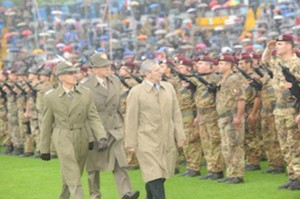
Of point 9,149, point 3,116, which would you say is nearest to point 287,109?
point 9,149

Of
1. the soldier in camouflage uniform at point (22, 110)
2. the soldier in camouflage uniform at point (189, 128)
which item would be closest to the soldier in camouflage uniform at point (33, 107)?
the soldier in camouflage uniform at point (22, 110)

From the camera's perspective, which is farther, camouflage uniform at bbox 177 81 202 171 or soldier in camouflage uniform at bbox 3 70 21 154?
soldier in camouflage uniform at bbox 3 70 21 154

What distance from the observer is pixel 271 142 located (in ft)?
53.8

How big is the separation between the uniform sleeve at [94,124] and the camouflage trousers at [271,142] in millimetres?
4636

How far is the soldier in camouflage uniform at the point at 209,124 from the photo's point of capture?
16156 millimetres

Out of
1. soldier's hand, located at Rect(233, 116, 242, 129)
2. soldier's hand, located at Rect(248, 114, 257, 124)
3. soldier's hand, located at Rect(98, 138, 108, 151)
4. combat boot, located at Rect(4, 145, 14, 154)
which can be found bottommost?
combat boot, located at Rect(4, 145, 14, 154)

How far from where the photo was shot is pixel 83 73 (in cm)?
2094

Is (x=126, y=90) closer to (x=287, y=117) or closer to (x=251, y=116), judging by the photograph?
(x=251, y=116)

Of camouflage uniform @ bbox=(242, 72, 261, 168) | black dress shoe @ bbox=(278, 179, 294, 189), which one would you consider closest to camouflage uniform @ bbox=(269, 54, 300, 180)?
black dress shoe @ bbox=(278, 179, 294, 189)

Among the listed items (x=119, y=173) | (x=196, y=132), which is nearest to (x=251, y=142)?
(x=196, y=132)

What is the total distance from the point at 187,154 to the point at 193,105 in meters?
0.90

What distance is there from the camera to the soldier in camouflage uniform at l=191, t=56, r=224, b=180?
16156 mm

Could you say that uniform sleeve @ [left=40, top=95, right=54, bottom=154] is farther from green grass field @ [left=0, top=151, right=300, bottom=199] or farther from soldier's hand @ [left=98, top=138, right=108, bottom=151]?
green grass field @ [left=0, top=151, right=300, bottom=199]

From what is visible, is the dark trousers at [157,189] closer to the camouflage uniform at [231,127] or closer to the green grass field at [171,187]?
the green grass field at [171,187]
